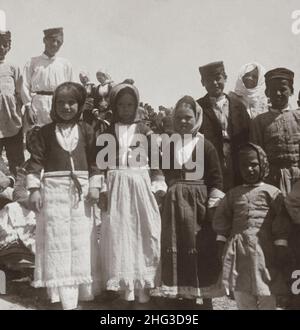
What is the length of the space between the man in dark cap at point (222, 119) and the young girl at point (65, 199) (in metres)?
1.15

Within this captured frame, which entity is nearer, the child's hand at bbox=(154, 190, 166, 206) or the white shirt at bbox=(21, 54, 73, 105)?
the child's hand at bbox=(154, 190, 166, 206)

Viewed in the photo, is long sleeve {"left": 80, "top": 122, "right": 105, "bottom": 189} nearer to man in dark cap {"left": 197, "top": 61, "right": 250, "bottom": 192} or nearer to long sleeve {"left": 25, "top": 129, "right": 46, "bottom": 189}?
long sleeve {"left": 25, "top": 129, "right": 46, "bottom": 189}

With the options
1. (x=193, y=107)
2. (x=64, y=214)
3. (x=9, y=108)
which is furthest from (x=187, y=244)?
(x=9, y=108)

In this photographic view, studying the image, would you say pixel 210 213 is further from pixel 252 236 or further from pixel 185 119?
pixel 185 119

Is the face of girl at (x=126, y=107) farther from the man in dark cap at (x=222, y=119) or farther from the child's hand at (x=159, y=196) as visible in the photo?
the man in dark cap at (x=222, y=119)

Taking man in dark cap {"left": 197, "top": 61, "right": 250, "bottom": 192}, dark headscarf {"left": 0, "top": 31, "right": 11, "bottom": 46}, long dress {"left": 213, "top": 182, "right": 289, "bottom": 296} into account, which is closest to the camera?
long dress {"left": 213, "top": 182, "right": 289, "bottom": 296}

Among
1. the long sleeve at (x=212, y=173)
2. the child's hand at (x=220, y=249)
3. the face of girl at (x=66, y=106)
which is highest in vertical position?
the face of girl at (x=66, y=106)

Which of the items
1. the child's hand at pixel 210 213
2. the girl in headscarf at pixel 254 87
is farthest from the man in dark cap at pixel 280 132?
the girl in headscarf at pixel 254 87

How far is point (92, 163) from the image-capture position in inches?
171

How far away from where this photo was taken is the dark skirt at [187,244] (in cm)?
420

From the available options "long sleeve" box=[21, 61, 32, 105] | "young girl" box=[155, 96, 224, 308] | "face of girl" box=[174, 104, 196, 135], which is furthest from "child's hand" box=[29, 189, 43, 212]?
"long sleeve" box=[21, 61, 32, 105]

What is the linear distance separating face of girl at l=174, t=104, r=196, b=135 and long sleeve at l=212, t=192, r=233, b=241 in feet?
2.26

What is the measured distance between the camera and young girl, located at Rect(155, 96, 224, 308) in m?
4.20

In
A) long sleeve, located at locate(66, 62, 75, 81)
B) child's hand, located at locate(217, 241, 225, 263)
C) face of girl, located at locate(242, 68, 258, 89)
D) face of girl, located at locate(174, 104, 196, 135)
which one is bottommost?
child's hand, located at locate(217, 241, 225, 263)
